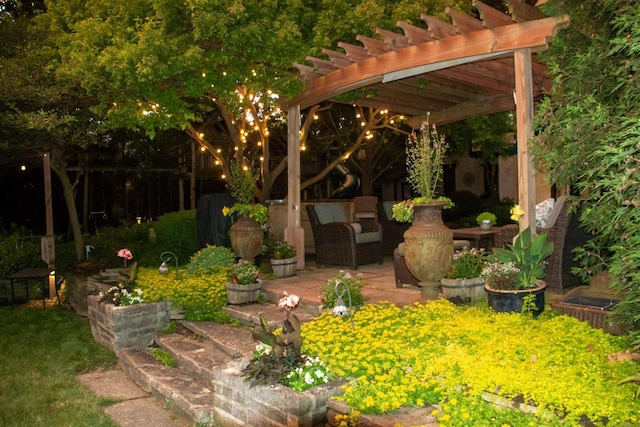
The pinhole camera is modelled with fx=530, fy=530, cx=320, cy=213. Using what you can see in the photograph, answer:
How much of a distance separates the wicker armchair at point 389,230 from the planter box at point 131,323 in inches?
→ 161

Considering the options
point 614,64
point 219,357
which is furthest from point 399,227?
point 614,64

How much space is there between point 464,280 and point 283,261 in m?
2.78

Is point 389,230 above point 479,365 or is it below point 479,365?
above

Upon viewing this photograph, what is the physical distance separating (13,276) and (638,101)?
8.61 m

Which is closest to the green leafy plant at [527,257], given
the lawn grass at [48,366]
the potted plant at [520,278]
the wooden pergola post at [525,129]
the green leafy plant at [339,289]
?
the potted plant at [520,278]

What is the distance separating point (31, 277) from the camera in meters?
8.25

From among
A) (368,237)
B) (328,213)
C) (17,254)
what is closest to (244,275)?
(368,237)

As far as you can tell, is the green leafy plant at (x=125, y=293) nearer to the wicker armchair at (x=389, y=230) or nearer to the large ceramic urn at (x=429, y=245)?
the large ceramic urn at (x=429, y=245)

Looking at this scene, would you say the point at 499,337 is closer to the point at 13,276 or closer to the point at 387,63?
the point at 387,63

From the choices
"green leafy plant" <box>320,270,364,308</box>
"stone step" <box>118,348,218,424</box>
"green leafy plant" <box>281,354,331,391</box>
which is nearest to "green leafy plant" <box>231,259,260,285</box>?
"stone step" <box>118,348,218,424</box>

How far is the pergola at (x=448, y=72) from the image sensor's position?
16.2ft

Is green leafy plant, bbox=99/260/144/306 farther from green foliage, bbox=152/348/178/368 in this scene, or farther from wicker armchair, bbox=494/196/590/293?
wicker armchair, bbox=494/196/590/293

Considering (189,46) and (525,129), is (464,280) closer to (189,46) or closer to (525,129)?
(525,129)

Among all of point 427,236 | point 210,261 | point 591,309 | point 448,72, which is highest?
point 448,72
